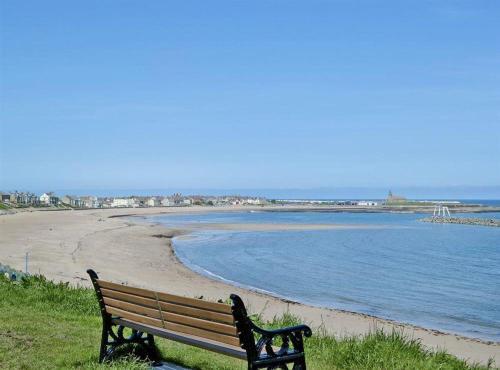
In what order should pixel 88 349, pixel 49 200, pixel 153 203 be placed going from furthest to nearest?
pixel 153 203 < pixel 49 200 < pixel 88 349

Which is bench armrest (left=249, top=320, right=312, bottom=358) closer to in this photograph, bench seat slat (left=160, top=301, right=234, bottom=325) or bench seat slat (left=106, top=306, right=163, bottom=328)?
bench seat slat (left=160, top=301, right=234, bottom=325)

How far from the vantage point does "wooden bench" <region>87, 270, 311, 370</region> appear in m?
5.69

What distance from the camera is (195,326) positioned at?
6199 millimetres

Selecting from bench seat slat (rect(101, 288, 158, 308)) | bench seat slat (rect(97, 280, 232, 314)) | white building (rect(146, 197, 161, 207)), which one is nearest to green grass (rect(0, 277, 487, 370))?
bench seat slat (rect(101, 288, 158, 308))

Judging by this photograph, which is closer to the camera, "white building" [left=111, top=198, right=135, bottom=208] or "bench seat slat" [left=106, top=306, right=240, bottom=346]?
"bench seat slat" [left=106, top=306, right=240, bottom=346]

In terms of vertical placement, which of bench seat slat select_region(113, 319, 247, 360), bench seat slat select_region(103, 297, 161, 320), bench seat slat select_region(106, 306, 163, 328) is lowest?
bench seat slat select_region(113, 319, 247, 360)

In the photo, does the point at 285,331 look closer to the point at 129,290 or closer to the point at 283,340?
the point at 283,340

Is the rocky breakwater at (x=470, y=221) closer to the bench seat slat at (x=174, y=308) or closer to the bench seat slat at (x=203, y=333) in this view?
the bench seat slat at (x=174, y=308)

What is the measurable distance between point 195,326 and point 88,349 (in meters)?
2.22

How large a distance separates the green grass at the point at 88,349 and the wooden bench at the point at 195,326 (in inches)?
16.9

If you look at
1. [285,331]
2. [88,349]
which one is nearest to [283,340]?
[285,331]

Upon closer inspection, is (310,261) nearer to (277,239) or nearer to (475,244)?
(277,239)

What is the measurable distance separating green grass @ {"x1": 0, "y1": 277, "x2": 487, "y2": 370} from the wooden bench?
16.9 inches

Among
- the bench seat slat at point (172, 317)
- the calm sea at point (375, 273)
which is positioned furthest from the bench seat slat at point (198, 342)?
the calm sea at point (375, 273)
